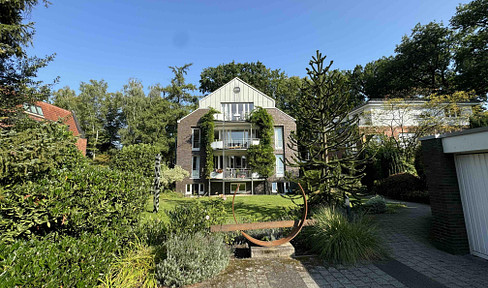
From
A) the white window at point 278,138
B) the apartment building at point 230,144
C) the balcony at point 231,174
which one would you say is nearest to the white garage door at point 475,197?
the apartment building at point 230,144

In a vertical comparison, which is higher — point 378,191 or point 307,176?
point 307,176

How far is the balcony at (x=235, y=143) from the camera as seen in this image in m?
21.8

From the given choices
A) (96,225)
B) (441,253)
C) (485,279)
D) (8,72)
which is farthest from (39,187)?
(441,253)

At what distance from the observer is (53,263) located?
2.57m

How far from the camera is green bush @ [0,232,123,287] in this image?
2.23 metres

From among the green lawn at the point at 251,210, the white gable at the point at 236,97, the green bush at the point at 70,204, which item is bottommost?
the green lawn at the point at 251,210

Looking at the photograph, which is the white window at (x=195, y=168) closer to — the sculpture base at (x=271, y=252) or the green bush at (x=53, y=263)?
the sculpture base at (x=271, y=252)

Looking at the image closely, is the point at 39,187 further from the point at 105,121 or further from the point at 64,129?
the point at 105,121

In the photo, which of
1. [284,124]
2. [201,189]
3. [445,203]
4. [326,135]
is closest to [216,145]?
[201,189]

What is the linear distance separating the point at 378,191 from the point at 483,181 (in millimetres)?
12177

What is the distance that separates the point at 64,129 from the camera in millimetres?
5039

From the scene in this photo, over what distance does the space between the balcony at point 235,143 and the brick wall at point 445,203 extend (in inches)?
656

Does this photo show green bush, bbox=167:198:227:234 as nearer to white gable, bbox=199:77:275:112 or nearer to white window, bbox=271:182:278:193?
white window, bbox=271:182:278:193

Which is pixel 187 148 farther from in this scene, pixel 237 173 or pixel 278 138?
pixel 278 138
